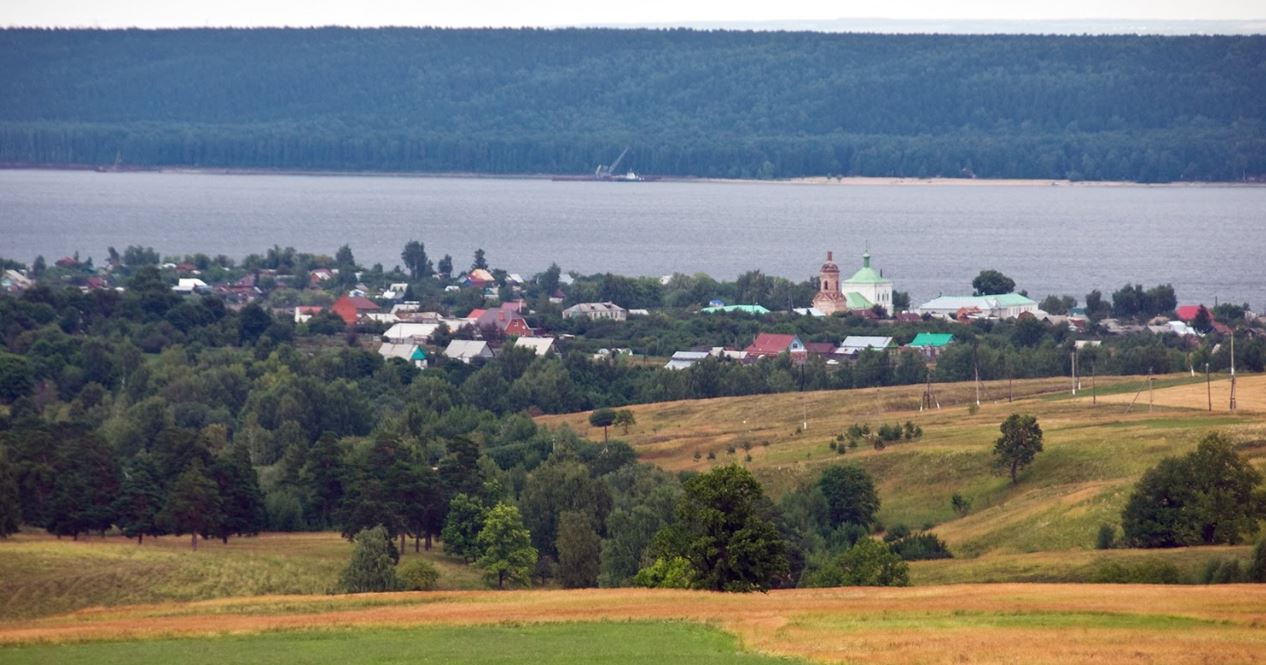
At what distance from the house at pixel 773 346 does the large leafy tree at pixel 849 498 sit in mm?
38425

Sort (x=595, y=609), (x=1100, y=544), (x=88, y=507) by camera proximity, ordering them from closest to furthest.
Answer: (x=595, y=609) < (x=1100, y=544) < (x=88, y=507)

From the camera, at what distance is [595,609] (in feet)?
103

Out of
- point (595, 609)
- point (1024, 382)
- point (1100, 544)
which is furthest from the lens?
point (1024, 382)

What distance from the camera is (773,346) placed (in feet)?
313

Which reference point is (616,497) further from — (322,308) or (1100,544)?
(322,308)

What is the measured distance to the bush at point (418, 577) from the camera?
143ft

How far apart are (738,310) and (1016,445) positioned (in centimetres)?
5851

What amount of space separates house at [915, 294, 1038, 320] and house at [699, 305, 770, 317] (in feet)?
30.1

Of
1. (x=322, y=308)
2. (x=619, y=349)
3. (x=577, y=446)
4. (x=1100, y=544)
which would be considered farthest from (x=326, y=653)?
(x=322, y=308)

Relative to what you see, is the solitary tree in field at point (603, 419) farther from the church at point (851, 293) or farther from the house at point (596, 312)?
the church at point (851, 293)

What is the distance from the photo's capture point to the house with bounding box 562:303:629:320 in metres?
112

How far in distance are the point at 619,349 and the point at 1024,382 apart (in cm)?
2511

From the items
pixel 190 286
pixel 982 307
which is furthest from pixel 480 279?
pixel 982 307

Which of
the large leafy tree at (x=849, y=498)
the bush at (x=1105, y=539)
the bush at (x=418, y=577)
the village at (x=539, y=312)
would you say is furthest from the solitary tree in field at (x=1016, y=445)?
the village at (x=539, y=312)
